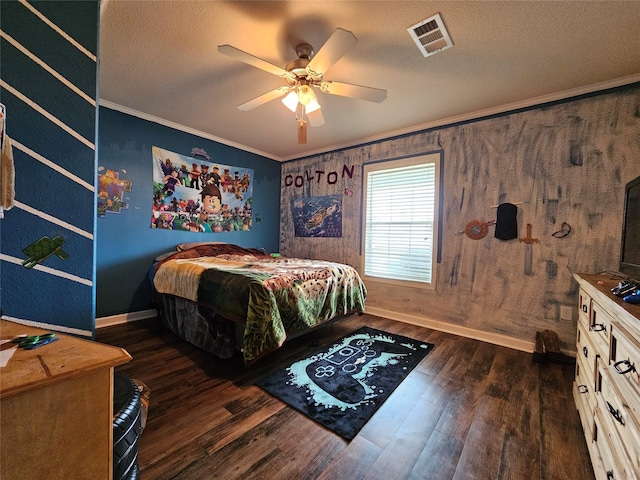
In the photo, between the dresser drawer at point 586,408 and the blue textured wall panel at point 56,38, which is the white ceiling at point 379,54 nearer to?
the blue textured wall panel at point 56,38

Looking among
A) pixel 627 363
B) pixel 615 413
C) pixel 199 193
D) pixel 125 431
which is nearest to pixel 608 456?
pixel 615 413

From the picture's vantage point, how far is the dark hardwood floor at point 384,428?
121 centimetres

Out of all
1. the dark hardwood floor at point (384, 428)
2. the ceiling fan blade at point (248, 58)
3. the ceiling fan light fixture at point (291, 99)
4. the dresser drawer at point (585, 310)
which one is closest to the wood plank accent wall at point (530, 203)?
the dark hardwood floor at point (384, 428)

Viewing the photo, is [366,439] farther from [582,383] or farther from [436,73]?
[436,73]

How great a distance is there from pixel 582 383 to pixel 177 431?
235 cm

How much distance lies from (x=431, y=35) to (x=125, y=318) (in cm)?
396

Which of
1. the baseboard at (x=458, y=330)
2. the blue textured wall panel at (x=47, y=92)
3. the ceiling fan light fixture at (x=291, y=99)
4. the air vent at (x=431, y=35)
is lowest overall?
the baseboard at (x=458, y=330)

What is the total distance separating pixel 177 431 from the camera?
1.39m

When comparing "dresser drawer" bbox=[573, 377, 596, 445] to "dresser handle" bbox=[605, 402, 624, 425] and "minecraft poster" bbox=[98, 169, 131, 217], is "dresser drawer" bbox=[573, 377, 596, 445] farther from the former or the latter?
"minecraft poster" bbox=[98, 169, 131, 217]

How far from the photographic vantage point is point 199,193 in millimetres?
3549

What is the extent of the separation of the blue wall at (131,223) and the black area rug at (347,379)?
221 centimetres

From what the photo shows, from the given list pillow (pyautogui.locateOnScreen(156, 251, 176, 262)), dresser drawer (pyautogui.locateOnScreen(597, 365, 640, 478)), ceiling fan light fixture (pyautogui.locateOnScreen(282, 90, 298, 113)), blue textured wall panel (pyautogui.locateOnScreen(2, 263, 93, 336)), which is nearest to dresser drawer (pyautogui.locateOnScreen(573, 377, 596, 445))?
dresser drawer (pyautogui.locateOnScreen(597, 365, 640, 478))

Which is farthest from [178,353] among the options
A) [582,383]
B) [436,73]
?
[436,73]

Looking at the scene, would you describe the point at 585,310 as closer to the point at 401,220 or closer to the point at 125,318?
the point at 401,220
